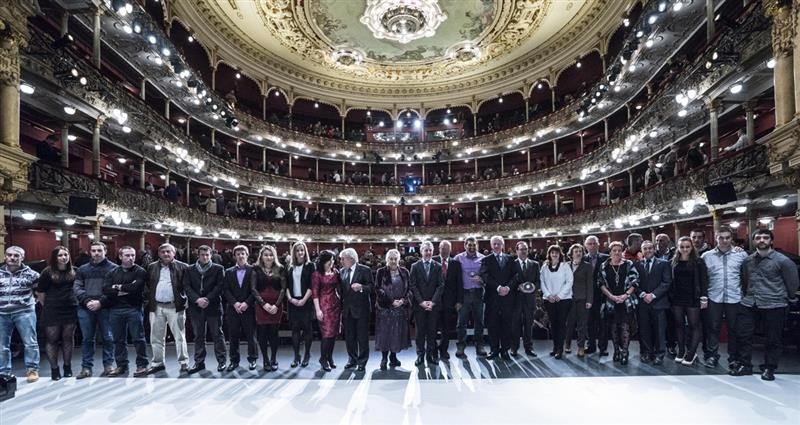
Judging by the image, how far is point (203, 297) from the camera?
6.12m

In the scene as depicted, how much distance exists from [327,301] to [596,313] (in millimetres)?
4114

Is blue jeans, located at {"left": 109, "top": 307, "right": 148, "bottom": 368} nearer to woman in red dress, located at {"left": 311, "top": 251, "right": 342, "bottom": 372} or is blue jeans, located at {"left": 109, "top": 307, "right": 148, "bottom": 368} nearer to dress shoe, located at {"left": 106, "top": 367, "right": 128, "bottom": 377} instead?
dress shoe, located at {"left": 106, "top": 367, "right": 128, "bottom": 377}

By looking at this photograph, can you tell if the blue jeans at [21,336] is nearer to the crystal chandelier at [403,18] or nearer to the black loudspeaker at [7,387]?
the black loudspeaker at [7,387]

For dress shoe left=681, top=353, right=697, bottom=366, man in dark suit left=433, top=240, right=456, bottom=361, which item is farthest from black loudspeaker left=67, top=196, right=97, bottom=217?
dress shoe left=681, top=353, right=697, bottom=366

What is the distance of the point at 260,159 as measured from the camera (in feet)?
97.1

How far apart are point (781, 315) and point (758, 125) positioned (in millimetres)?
12195

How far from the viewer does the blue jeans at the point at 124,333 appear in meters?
6.02

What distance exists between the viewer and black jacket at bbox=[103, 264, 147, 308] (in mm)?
6031

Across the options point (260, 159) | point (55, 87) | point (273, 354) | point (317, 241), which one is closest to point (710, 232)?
point (273, 354)

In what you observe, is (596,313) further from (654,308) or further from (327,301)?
(327,301)

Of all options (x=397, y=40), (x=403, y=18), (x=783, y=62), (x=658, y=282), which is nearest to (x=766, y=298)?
(x=658, y=282)

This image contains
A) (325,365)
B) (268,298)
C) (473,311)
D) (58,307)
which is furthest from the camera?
(473,311)

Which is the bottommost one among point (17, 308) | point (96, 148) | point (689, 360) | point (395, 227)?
point (689, 360)

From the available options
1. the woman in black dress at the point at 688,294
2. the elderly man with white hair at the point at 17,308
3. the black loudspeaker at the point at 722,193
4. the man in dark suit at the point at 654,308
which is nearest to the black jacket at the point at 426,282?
the man in dark suit at the point at 654,308
